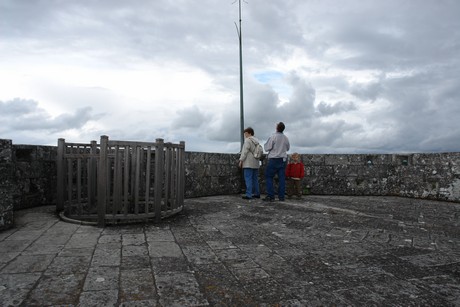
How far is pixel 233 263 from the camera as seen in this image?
3.08 m

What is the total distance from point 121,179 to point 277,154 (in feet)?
13.3

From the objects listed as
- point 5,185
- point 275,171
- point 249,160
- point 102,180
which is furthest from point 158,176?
point 275,171

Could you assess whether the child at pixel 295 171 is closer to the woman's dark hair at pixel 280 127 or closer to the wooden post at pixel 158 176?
the woman's dark hair at pixel 280 127

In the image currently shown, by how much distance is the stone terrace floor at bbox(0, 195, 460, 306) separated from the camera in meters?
2.37

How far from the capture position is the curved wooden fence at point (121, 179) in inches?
187

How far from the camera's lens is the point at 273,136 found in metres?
7.75

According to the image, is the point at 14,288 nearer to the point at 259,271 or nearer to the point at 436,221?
the point at 259,271

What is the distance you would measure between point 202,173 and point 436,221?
5.28 metres

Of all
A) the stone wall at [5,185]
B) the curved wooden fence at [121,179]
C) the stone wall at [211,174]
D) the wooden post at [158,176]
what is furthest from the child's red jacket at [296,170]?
the stone wall at [5,185]

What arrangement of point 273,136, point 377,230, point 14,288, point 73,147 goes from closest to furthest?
1. point 14,288
2. point 377,230
3. point 73,147
4. point 273,136

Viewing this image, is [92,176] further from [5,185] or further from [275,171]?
[275,171]

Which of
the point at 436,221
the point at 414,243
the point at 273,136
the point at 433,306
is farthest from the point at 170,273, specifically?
the point at 273,136

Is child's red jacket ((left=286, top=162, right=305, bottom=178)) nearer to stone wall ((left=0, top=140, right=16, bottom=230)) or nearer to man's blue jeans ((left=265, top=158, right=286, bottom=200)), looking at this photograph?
man's blue jeans ((left=265, top=158, right=286, bottom=200))

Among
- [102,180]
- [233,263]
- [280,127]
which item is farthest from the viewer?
[280,127]
